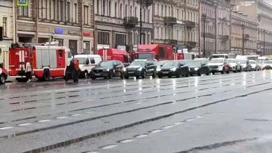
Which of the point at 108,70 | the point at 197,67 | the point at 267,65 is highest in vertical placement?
the point at 267,65

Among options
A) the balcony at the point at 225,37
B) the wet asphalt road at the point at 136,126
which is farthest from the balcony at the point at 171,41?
the wet asphalt road at the point at 136,126

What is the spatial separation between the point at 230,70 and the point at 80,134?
198 feet

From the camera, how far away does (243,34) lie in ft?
464

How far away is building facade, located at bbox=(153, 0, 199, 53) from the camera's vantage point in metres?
92.9

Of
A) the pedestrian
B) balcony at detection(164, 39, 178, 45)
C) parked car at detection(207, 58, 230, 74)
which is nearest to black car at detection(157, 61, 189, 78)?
parked car at detection(207, 58, 230, 74)

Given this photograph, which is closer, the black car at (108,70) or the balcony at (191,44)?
the black car at (108,70)

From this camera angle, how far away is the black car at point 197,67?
5902 cm

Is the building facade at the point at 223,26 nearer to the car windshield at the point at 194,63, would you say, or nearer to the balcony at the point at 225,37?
the balcony at the point at 225,37

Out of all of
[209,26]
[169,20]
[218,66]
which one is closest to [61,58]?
[218,66]

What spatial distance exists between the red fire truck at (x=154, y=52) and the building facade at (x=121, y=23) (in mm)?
6289

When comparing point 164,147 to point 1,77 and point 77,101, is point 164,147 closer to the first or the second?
point 77,101

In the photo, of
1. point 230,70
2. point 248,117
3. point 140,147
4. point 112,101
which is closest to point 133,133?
point 140,147

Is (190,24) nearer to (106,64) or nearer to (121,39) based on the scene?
(121,39)

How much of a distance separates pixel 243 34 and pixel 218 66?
252 ft
